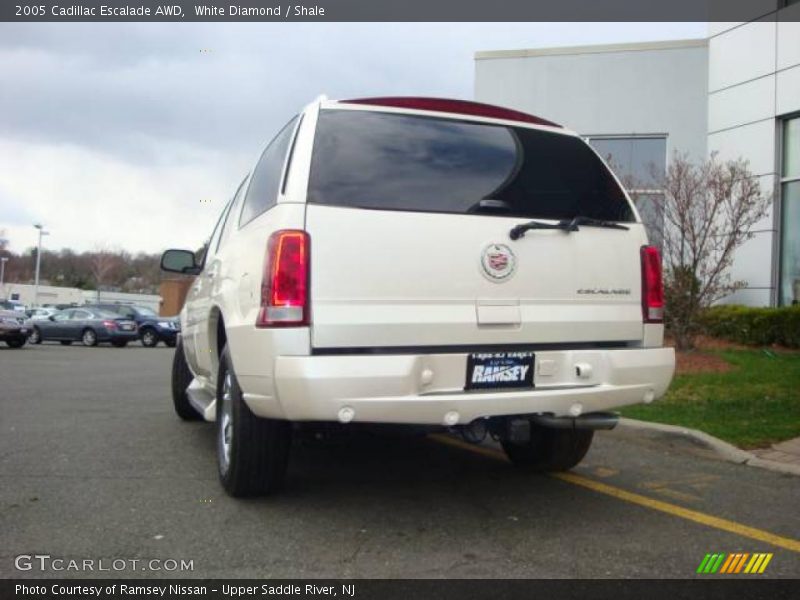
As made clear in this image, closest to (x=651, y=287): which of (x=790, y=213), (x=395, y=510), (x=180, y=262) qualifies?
(x=395, y=510)

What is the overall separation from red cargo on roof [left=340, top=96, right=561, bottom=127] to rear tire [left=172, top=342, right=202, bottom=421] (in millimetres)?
3611

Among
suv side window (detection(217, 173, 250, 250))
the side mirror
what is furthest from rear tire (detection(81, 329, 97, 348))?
suv side window (detection(217, 173, 250, 250))

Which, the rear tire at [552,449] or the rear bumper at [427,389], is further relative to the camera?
the rear tire at [552,449]

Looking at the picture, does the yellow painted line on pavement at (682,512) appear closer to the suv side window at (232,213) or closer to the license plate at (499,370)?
the license plate at (499,370)

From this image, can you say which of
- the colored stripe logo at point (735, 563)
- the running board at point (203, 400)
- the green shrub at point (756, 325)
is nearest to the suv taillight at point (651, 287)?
the colored stripe logo at point (735, 563)

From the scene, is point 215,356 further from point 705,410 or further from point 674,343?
point 674,343

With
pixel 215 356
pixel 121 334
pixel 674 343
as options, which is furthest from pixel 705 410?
pixel 121 334

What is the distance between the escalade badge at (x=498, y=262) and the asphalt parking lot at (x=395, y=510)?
1.28 meters

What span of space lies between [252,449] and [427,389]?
1.05 metres

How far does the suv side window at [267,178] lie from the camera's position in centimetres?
386
